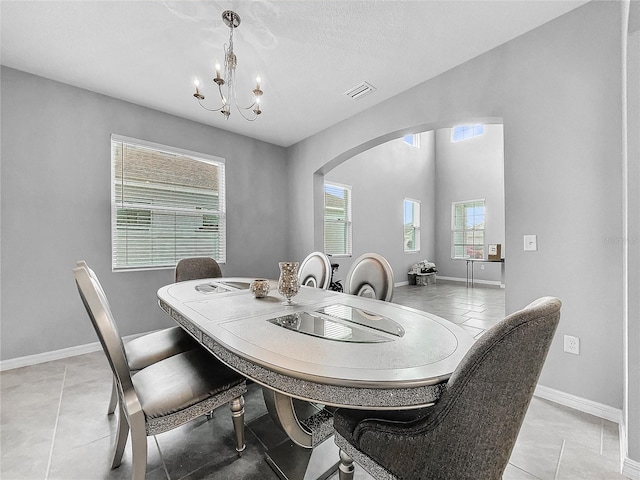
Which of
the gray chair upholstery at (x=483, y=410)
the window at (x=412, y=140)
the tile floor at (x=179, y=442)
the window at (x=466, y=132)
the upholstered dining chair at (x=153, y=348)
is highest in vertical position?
the window at (x=466, y=132)

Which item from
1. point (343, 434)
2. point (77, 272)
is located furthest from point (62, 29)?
point (343, 434)

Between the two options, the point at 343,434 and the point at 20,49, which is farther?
the point at 20,49

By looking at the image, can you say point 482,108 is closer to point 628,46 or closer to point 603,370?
point 628,46

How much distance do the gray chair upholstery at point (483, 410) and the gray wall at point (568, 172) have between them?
177 cm

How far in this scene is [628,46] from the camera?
145 centimetres

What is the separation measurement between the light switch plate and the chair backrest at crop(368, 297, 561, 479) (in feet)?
5.89

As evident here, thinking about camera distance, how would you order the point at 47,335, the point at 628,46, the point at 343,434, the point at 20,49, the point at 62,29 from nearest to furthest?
the point at 343,434 → the point at 628,46 → the point at 62,29 → the point at 20,49 → the point at 47,335

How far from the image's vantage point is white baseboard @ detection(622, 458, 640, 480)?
1.35 meters

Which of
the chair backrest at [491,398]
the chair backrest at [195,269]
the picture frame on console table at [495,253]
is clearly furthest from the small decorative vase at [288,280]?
the picture frame on console table at [495,253]

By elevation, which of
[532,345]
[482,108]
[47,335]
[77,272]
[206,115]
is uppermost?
[206,115]

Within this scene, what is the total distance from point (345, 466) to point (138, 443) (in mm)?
822

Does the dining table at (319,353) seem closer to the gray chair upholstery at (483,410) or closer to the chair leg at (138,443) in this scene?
the gray chair upholstery at (483,410)

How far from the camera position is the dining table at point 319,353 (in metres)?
0.79

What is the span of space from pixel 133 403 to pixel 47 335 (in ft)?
8.73
